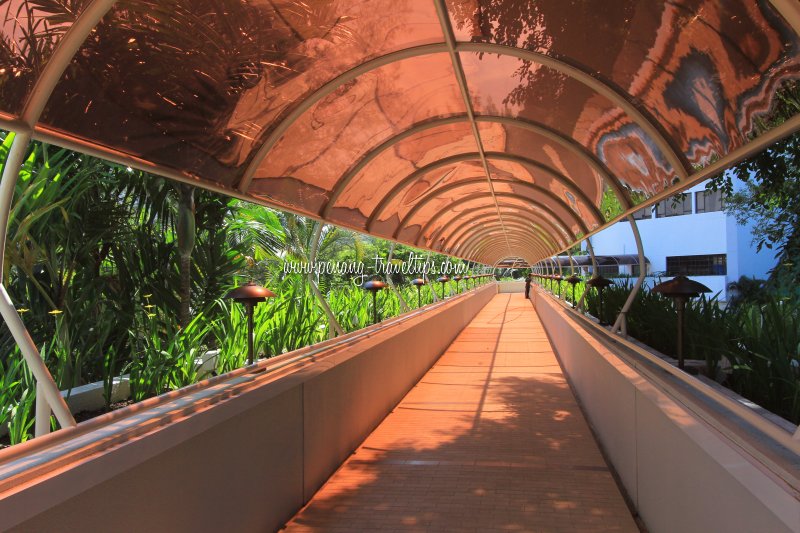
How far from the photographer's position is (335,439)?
13.9 feet

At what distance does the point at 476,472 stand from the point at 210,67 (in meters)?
3.26

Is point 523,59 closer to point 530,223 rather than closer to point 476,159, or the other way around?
point 476,159

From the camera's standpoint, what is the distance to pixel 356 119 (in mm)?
4734

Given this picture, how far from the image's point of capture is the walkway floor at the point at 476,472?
3.37m

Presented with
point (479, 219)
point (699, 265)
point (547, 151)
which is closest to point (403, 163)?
point (547, 151)

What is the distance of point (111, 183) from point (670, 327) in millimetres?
5733

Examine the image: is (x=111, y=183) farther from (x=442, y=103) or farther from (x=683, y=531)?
(x=683, y=531)

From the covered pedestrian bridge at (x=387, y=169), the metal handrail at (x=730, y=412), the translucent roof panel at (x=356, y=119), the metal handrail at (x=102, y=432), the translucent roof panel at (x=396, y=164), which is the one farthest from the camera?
the translucent roof panel at (x=396, y=164)

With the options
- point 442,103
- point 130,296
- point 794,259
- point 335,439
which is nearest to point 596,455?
point 335,439

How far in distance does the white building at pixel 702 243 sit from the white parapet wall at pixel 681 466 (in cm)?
2168

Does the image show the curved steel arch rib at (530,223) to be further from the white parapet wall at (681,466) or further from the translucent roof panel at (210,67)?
the translucent roof panel at (210,67)

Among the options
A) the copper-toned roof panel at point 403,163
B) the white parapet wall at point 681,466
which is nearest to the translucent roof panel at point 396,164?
the copper-toned roof panel at point 403,163

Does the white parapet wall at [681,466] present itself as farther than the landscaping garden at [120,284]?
No

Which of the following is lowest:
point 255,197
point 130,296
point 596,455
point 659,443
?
point 596,455
